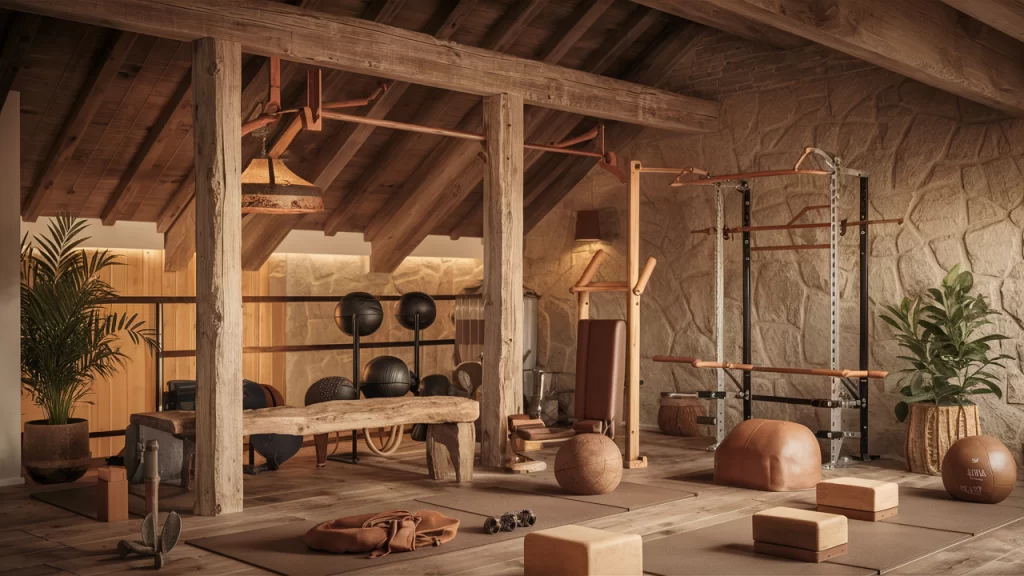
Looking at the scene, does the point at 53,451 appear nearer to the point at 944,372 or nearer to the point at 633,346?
the point at 633,346

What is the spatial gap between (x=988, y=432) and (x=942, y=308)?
2.98 feet

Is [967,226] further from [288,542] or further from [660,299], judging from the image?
[288,542]

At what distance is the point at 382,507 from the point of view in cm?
Answer: 531

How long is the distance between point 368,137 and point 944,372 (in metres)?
4.55

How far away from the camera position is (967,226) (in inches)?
272

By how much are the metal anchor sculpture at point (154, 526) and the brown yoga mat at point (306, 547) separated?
0.26 meters

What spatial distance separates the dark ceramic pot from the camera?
19.5 feet

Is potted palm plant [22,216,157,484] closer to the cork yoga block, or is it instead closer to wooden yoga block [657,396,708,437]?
the cork yoga block

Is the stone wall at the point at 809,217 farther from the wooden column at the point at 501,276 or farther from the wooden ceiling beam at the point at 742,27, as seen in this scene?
the wooden column at the point at 501,276

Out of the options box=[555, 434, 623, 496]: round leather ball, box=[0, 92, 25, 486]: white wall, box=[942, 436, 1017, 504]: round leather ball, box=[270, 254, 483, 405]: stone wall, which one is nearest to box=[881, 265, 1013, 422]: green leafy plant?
box=[942, 436, 1017, 504]: round leather ball

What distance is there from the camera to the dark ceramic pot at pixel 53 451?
5930mm

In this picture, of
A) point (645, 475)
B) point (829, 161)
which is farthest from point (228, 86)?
point (829, 161)

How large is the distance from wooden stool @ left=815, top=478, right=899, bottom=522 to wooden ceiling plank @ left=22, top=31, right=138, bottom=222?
462 cm

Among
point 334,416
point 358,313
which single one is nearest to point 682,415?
point 358,313
